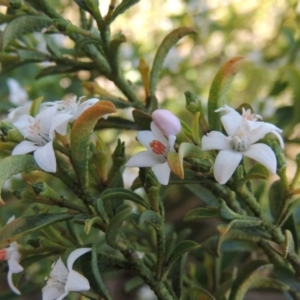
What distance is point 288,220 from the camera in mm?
623

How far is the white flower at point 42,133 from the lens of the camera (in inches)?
18.6

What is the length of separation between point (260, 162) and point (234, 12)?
123cm

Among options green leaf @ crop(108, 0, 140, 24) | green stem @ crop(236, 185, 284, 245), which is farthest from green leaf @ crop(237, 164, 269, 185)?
green leaf @ crop(108, 0, 140, 24)

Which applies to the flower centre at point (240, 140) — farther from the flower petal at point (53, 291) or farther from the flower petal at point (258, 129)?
the flower petal at point (53, 291)

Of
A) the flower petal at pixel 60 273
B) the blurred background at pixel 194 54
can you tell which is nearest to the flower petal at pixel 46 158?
the flower petal at pixel 60 273

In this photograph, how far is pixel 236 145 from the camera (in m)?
0.49

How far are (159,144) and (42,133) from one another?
0.12 m

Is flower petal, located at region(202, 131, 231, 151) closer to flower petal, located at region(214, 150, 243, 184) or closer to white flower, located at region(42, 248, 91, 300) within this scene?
flower petal, located at region(214, 150, 243, 184)

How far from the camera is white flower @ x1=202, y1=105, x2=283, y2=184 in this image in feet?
1.54

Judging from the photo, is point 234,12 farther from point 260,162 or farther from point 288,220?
point 260,162

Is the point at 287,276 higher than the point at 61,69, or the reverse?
the point at 61,69

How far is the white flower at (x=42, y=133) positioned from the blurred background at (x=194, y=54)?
65 centimetres

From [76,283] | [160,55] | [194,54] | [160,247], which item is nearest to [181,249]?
[160,247]

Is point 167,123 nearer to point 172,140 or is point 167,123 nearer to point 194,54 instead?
point 172,140
